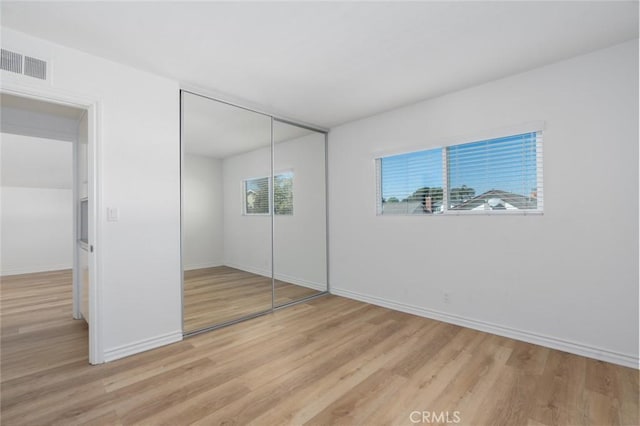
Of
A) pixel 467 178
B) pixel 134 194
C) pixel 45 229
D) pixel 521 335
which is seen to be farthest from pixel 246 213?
pixel 45 229

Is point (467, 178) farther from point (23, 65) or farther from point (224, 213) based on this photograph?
point (23, 65)

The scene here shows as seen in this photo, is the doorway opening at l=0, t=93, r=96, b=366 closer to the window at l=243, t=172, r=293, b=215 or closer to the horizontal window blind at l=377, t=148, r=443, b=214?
the window at l=243, t=172, r=293, b=215

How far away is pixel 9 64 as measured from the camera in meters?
2.07

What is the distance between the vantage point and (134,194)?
2639 millimetres

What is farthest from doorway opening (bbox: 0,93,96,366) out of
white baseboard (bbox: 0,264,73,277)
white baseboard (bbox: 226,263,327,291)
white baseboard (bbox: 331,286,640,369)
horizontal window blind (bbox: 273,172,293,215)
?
white baseboard (bbox: 331,286,640,369)

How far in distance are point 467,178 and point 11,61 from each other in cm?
412

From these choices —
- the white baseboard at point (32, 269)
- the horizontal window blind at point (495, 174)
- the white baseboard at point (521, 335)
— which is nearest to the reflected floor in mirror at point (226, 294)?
the white baseboard at point (521, 335)

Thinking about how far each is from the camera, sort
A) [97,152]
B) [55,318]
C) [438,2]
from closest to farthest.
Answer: [438,2]
[97,152]
[55,318]

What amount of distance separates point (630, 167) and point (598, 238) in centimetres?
61

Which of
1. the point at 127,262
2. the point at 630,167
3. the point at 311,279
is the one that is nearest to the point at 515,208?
the point at 630,167

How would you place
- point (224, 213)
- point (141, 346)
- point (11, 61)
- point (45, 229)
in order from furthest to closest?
1. point (45, 229)
2. point (224, 213)
3. point (141, 346)
4. point (11, 61)

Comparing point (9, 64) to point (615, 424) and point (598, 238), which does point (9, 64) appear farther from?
point (598, 238)

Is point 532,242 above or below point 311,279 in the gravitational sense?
above

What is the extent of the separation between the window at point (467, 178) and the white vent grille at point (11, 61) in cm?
363
